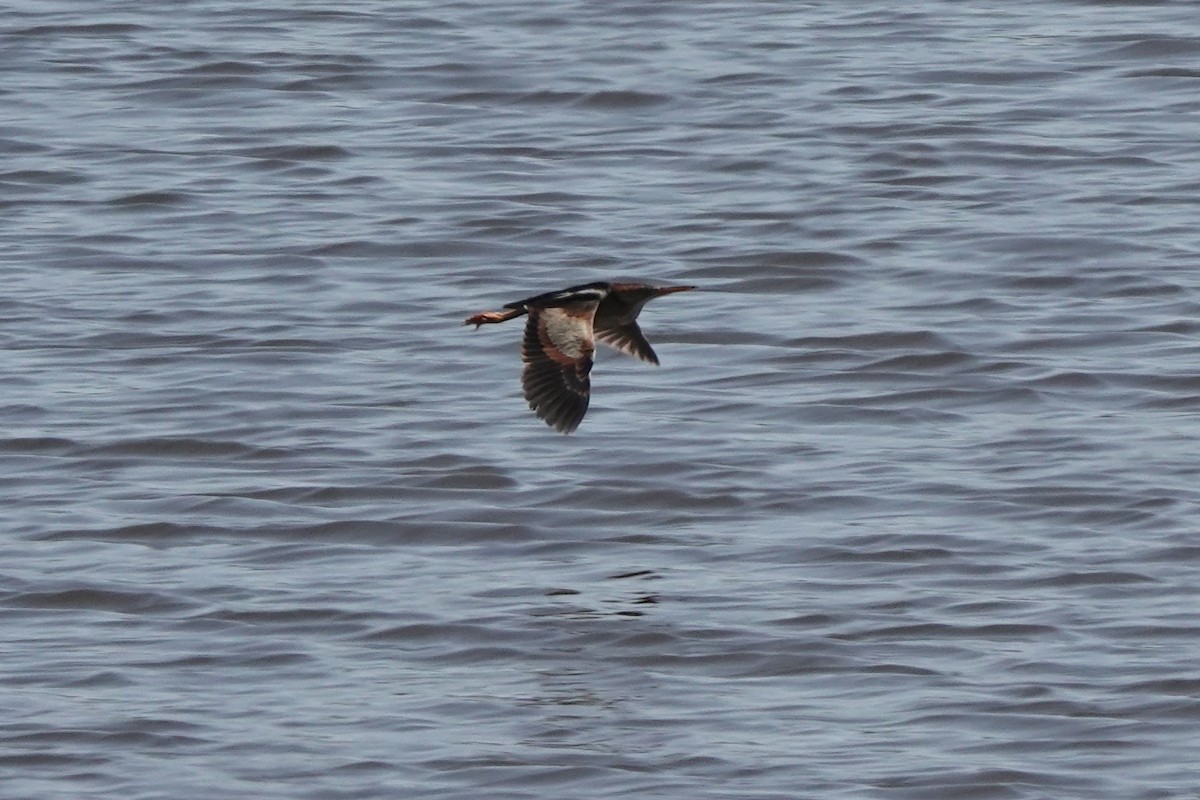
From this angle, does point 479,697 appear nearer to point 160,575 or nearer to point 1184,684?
point 160,575

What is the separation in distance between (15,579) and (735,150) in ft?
20.6

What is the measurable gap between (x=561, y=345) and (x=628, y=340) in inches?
28.6

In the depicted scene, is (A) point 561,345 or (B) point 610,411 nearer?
(A) point 561,345

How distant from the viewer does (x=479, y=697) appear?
765 cm

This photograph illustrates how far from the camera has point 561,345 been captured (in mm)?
8398

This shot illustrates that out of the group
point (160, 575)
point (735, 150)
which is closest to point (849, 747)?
point (160, 575)

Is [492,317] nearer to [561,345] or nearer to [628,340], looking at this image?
[561,345]

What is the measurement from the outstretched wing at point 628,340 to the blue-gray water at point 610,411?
1.80 ft

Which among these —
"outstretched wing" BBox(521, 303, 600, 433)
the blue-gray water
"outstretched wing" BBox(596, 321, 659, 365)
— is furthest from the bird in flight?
the blue-gray water

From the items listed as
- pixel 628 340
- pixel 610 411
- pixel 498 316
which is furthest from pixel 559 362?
pixel 610 411

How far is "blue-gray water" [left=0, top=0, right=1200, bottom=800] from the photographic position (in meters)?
7.41

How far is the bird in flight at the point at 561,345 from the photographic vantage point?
829cm

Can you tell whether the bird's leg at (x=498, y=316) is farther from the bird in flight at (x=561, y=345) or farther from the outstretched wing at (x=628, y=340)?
the outstretched wing at (x=628, y=340)

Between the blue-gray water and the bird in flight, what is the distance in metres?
0.58
